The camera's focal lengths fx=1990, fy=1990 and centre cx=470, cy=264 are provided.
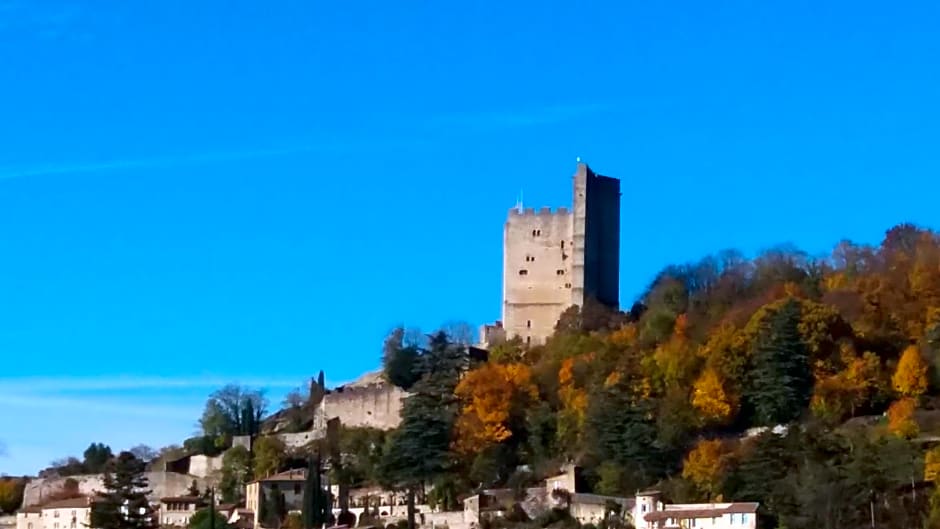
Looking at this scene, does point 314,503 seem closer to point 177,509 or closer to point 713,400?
point 177,509

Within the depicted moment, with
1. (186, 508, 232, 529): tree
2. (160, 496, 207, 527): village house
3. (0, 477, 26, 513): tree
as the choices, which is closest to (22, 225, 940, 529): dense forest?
(160, 496, 207, 527): village house

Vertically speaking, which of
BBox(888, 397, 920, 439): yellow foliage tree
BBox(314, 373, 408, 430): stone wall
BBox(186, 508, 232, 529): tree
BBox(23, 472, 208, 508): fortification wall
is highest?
BBox(314, 373, 408, 430): stone wall

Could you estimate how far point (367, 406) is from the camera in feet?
271

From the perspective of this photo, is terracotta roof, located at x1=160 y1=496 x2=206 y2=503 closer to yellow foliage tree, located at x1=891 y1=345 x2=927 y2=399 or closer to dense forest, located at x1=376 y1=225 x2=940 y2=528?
dense forest, located at x1=376 y1=225 x2=940 y2=528

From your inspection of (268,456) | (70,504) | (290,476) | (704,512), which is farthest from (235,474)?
(704,512)

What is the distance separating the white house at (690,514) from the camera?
186ft

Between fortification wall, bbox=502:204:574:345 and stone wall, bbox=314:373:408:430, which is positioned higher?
fortification wall, bbox=502:204:574:345

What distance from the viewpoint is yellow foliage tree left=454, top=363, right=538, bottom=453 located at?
7175 cm

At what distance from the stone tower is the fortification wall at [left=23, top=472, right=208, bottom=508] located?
1516 cm

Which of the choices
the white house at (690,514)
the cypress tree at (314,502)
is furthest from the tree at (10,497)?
the white house at (690,514)

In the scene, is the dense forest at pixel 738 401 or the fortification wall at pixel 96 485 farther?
the fortification wall at pixel 96 485

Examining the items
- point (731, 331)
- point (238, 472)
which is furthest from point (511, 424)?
point (238, 472)

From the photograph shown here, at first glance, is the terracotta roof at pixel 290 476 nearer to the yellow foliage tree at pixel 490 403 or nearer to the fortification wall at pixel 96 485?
the fortification wall at pixel 96 485

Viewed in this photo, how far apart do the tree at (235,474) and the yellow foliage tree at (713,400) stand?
2083 cm
